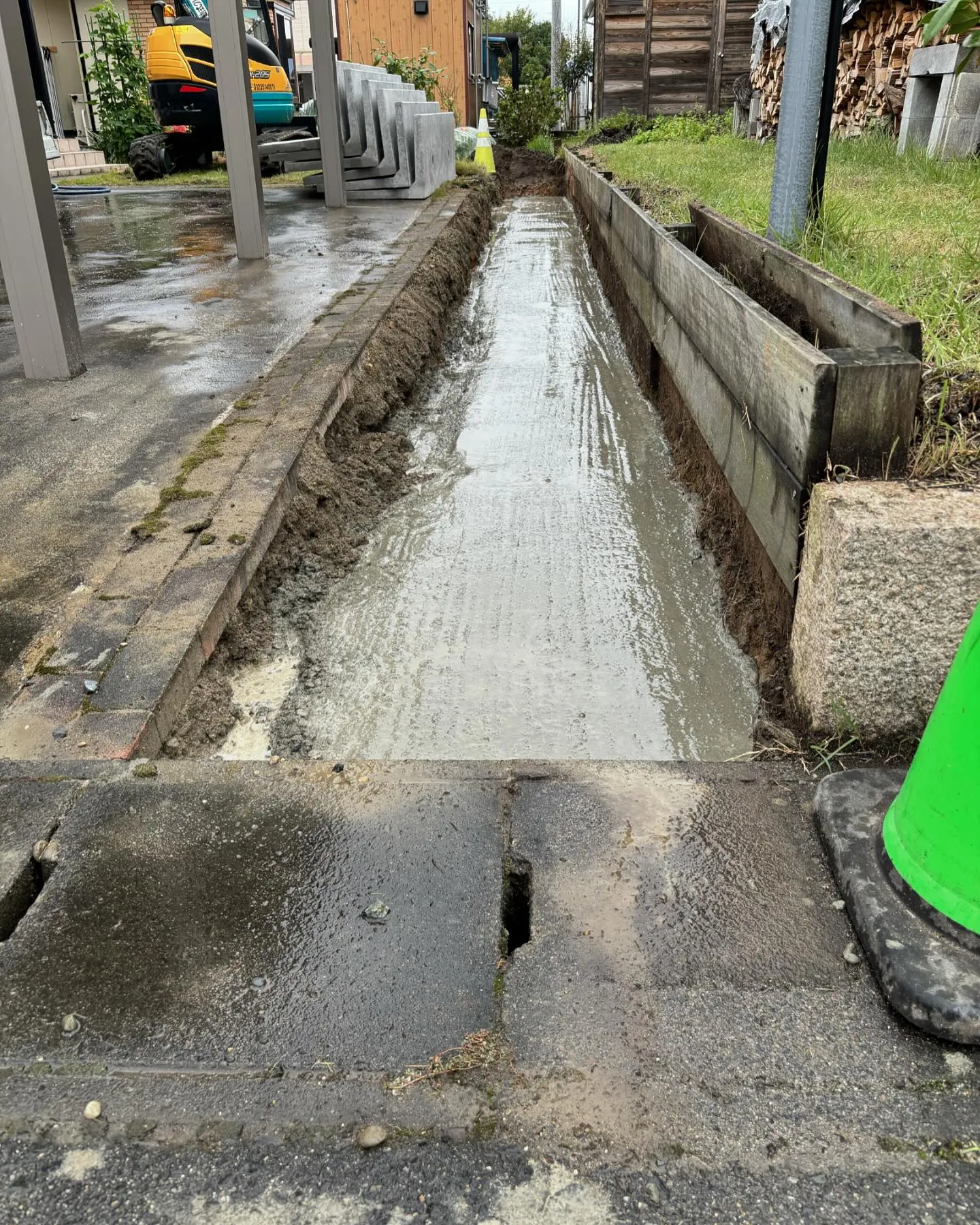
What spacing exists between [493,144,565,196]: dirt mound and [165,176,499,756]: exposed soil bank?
12.4 meters

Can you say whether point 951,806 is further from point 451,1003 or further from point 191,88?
point 191,88

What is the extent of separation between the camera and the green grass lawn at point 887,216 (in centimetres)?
321

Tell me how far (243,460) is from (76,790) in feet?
6.60

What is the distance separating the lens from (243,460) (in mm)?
3768

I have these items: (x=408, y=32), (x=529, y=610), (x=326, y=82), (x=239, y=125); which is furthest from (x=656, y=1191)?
(x=408, y=32)

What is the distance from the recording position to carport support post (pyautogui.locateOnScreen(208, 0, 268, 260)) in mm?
6906

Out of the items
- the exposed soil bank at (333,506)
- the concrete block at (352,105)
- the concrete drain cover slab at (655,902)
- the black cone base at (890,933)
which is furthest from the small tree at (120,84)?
the black cone base at (890,933)

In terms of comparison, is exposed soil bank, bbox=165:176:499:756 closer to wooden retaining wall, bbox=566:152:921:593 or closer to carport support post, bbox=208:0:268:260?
carport support post, bbox=208:0:268:260

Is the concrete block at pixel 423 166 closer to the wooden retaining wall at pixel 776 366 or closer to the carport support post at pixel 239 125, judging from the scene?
the carport support post at pixel 239 125

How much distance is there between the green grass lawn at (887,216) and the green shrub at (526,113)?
1410cm

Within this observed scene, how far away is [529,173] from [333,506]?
57.7ft

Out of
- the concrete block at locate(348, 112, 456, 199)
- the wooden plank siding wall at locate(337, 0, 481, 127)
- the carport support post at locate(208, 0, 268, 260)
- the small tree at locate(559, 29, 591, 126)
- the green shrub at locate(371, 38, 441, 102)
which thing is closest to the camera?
the carport support post at locate(208, 0, 268, 260)

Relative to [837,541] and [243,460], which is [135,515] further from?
[837,541]

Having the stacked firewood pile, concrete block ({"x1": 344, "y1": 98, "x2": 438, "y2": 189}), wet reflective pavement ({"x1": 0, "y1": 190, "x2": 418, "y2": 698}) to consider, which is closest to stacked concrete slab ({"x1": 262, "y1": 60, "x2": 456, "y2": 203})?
concrete block ({"x1": 344, "y1": 98, "x2": 438, "y2": 189})
